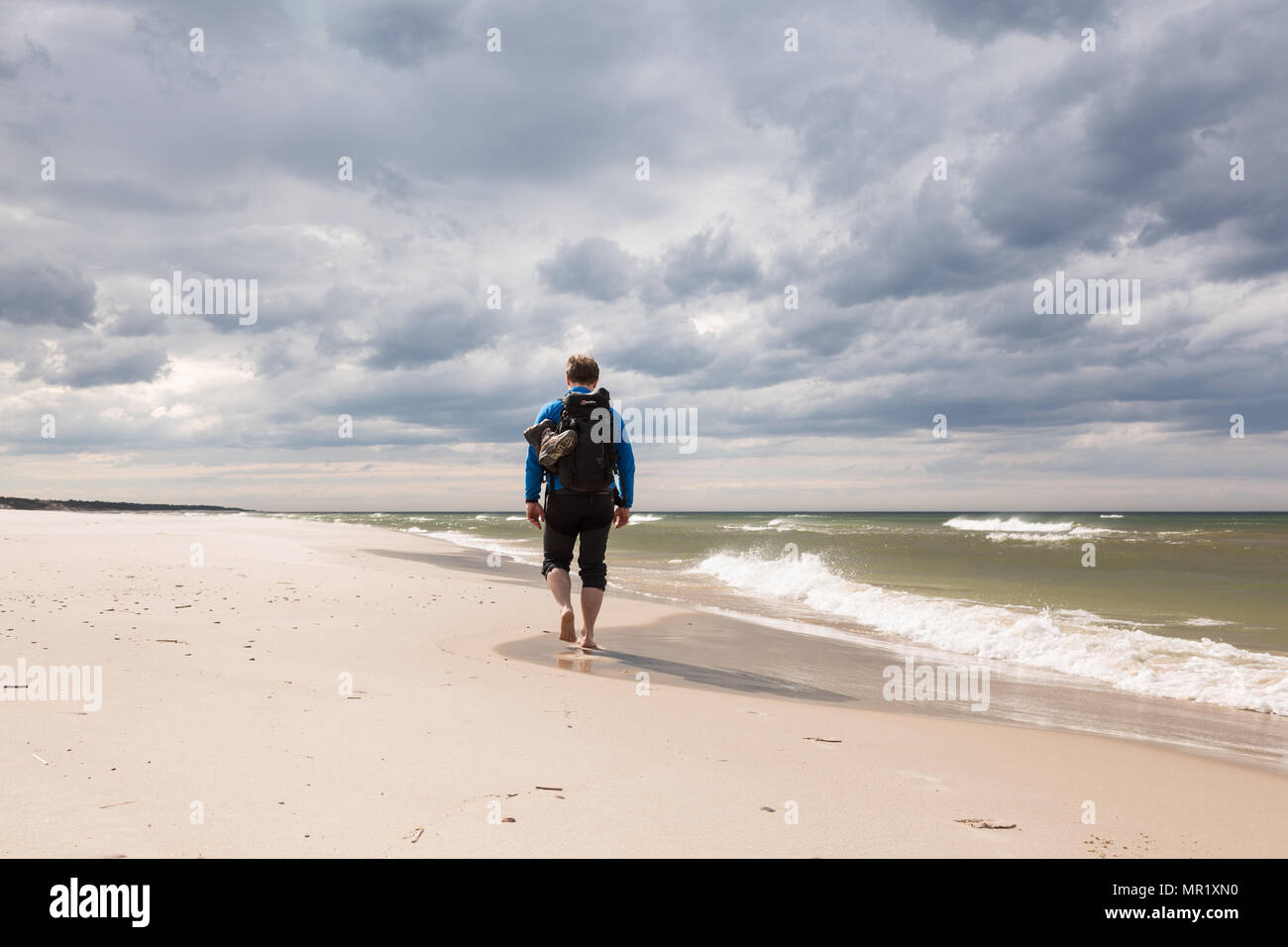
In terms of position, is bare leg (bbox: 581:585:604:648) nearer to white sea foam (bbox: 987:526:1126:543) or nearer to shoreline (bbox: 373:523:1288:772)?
shoreline (bbox: 373:523:1288:772)

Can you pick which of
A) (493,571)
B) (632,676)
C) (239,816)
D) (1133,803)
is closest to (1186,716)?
(1133,803)

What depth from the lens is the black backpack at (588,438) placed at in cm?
606

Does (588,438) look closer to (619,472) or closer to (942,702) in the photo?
(619,472)

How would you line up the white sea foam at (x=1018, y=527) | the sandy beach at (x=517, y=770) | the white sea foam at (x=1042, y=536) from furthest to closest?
1. the white sea foam at (x=1018, y=527)
2. the white sea foam at (x=1042, y=536)
3. the sandy beach at (x=517, y=770)

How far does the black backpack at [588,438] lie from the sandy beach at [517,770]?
1.54 meters

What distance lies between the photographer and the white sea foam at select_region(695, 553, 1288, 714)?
629 cm

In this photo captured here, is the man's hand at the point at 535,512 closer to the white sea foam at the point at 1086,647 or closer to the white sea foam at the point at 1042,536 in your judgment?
the white sea foam at the point at 1086,647

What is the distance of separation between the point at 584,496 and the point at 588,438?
542mm

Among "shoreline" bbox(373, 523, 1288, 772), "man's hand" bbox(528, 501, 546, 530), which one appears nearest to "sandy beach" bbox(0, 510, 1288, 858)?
"shoreline" bbox(373, 523, 1288, 772)

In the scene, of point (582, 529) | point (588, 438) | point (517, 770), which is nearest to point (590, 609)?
point (582, 529)

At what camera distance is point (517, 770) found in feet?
9.82

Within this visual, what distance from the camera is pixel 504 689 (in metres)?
4.59

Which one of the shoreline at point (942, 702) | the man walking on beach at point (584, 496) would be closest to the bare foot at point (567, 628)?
the man walking on beach at point (584, 496)
